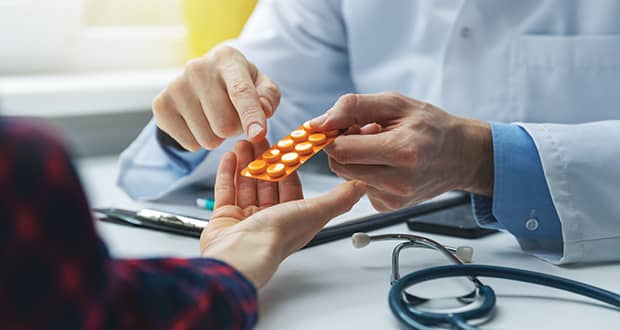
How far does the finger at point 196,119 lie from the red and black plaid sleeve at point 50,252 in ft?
1.82

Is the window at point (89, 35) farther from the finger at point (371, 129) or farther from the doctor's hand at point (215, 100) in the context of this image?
the finger at point (371, 129)

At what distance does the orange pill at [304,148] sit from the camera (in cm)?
70

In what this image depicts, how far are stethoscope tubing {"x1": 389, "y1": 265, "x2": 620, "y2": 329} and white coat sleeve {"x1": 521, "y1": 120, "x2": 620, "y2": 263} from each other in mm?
150

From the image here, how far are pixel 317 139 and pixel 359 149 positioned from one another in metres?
0.04

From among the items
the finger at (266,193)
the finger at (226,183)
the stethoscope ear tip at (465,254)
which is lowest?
the stethoscope ear tip at (465,254)

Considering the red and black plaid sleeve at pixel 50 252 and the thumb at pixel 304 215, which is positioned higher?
the red and black plaid sleeve at pixel 50 252

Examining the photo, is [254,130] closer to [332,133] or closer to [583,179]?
[332,133]

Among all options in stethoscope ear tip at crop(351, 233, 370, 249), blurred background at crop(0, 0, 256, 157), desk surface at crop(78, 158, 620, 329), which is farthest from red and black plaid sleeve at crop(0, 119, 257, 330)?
blurred background at crop(0, 0, 256, 157)

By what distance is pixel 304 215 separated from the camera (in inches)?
26.3

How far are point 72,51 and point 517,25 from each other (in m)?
1.05

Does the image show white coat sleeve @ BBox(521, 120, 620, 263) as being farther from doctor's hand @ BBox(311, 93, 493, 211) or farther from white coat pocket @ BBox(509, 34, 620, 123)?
white coat pocket @ BBox(509, 34, 620, 123)

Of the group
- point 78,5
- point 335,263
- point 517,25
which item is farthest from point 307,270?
point 78,5

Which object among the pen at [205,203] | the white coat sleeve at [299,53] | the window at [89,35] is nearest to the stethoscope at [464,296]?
the pen at [205,203]

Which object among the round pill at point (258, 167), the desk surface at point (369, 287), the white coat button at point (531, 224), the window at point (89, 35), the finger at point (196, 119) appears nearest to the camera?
the desk surface at point (369, 287)
